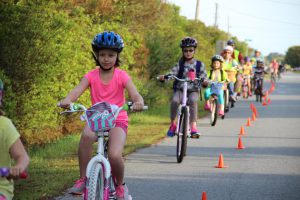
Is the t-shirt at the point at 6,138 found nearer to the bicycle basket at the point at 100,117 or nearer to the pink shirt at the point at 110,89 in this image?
the bicycle basket at the point at 100,117

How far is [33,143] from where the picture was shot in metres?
14.0

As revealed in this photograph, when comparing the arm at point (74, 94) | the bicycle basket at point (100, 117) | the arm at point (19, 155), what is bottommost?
the arm at point (19, 155)

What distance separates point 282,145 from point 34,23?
18.3ft

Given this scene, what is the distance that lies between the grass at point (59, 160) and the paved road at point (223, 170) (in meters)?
0.77

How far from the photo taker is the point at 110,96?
732 cm

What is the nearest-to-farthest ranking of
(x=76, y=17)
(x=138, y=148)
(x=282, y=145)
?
(x=138, y=148)
(x=282, y=145)
(x=76, y=17)

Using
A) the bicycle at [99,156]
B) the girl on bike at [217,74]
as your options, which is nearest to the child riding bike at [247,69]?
the girl on bike at [217,74]

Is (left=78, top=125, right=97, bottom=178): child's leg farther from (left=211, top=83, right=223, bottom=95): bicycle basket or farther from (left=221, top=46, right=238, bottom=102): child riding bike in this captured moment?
(left=221, top=46, right=238, bottom=102): child riding bike

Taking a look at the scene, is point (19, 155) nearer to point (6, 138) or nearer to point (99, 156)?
point (6, 138)

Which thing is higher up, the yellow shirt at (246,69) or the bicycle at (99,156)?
the yellow shirt at (246,69)

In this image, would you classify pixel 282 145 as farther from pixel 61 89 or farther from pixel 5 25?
pixel 5 25

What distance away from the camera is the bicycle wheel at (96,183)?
6.08 meters

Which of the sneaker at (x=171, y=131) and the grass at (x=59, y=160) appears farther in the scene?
the sneaker at (x=171, y=131)

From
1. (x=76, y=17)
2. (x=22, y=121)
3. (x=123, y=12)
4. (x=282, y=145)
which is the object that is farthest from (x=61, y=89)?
(x=123, y=12)
